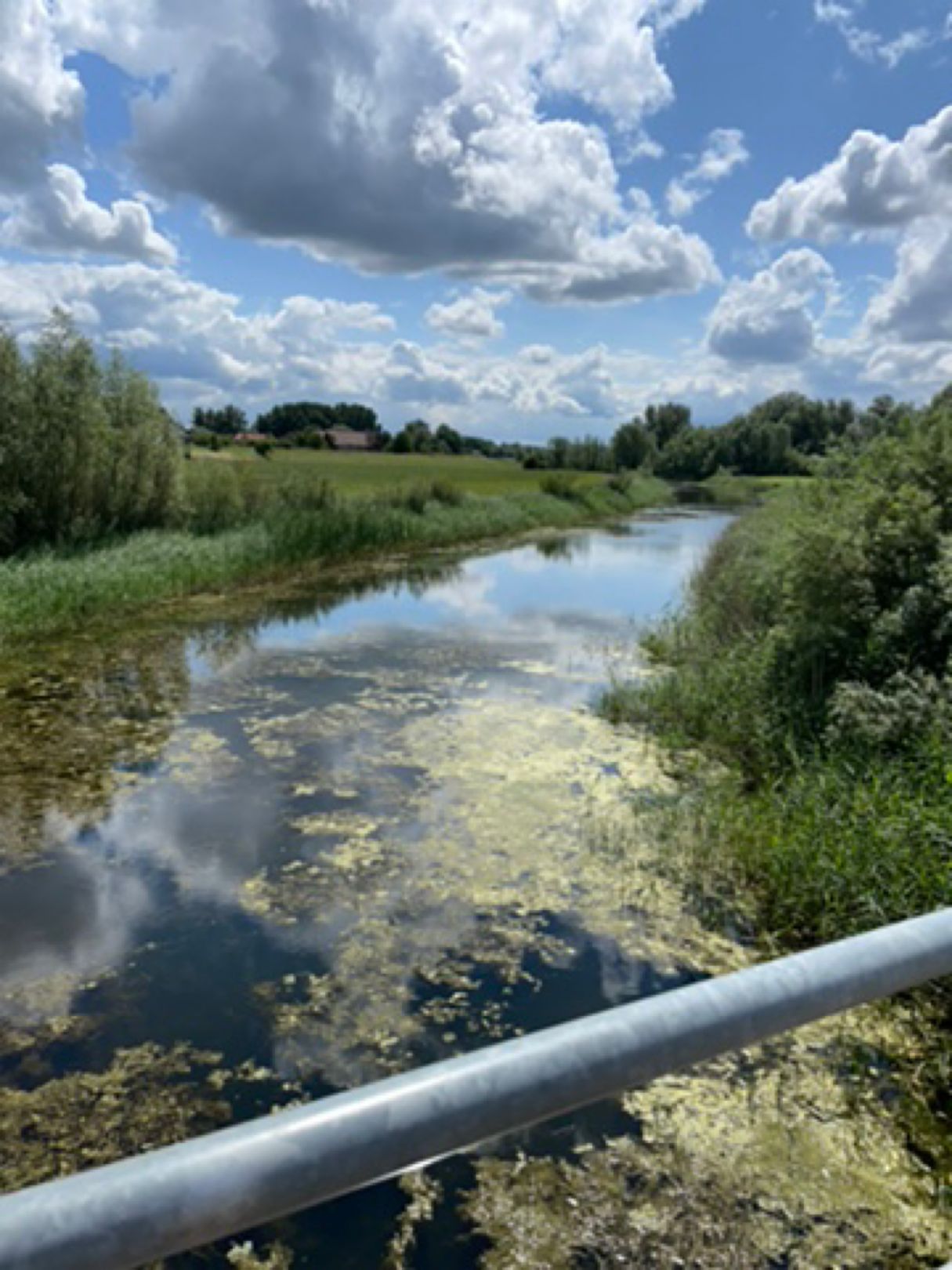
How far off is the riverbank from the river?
0.38 m

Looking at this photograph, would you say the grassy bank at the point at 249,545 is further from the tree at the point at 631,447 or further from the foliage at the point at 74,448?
the tree at the point at 631,447

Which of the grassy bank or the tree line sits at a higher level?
the tree line

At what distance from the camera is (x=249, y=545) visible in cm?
1719

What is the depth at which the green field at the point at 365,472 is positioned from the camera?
22.1 metres

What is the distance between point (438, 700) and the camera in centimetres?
900

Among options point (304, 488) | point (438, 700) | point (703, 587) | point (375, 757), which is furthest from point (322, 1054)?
point (304, 488)

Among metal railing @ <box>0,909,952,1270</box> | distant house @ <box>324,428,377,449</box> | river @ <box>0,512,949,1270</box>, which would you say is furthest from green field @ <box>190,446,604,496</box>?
metal railing @ <box>0,909,952,1270</box>

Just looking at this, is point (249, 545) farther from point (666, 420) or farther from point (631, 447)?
point (666, 420)

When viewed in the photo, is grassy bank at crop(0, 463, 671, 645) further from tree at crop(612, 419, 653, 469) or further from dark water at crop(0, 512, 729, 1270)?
tree at crop(612, 419, 653, 469)

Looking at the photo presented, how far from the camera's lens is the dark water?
363 cm

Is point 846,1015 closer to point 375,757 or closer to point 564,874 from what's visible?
point 564,874

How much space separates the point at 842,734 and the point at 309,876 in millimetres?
3600

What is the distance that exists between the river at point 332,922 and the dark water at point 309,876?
0.02m

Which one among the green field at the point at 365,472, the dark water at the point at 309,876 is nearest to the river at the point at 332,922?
the dark water at the point at 309,876
